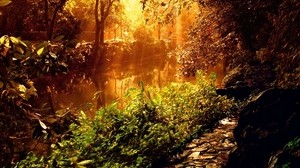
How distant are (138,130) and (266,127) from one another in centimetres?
342

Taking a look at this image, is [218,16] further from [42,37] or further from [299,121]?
[42,37]

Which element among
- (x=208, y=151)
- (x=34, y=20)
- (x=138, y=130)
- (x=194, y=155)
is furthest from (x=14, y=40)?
(x=34, y=20)

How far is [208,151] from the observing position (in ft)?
23.5

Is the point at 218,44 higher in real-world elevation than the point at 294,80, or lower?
higher

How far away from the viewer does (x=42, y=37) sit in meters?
33.4

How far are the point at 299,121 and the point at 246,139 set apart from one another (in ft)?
2.83

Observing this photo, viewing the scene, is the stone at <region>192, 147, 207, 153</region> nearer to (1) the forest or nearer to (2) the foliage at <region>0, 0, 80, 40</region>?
(1) the forest

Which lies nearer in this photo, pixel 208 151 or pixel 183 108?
pixel 208 151

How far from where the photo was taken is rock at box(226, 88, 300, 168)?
13.7ft

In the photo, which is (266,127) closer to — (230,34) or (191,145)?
(191,145)

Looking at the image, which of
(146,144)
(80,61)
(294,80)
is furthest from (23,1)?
(294,80)

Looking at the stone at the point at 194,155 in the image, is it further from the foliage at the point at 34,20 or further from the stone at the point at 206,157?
the foliage at the point at 34,20

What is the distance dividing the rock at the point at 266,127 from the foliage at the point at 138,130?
7.43ft

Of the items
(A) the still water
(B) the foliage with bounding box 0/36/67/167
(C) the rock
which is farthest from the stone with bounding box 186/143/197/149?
(B) the foliage with bounding box 0/36/67/167
